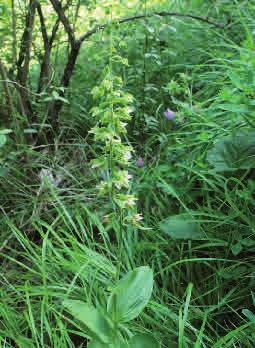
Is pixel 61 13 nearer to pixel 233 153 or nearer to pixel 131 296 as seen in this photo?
pixel 233 153

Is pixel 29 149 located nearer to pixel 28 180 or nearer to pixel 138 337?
pixel 28 180

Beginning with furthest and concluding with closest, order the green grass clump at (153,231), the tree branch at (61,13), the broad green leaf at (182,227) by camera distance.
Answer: the tree branch at (61,13) → the broad green leaf at (182,227) → the green grass clump at (153,231)

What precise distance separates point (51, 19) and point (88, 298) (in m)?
1.81

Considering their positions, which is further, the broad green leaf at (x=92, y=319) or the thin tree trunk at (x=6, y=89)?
the thin tree trunk at (x=6, y=89)

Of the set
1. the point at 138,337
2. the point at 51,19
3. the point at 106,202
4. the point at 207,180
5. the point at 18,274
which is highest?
the point at 51,19

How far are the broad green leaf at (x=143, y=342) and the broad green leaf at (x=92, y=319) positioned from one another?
65 millimetres

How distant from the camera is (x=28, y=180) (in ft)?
7.23

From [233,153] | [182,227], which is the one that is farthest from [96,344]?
[233,153]

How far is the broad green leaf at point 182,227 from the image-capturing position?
1545 millimetres

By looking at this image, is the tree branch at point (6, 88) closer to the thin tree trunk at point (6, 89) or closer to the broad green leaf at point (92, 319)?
the thin tree trunk at point (6, 89)

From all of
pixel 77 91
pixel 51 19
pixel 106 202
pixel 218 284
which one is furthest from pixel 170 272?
pixel 51 19

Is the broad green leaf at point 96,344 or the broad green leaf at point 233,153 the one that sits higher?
the broad green leaf at point 233,153

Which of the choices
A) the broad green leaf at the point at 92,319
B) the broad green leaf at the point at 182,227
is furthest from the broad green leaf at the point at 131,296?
the broad green leaf at the point at 182,227

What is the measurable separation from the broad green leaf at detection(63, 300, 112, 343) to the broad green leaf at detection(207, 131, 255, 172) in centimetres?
69
